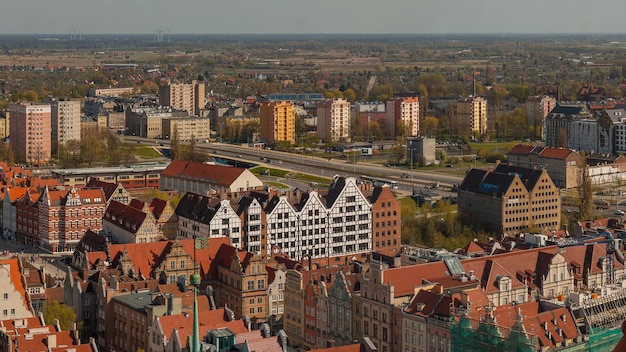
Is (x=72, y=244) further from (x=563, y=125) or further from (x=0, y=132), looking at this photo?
(x=563, y=125)

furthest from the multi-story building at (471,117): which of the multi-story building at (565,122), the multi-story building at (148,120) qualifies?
the multi-story building at (148,120)

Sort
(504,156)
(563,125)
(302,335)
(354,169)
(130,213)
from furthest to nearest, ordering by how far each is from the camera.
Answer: (563,125) < (504,156) < (354,169) < (130,213) < (302,335)

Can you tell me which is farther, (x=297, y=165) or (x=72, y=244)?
(x=297, y=165)

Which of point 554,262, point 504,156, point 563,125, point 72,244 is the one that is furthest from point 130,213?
point 563,125

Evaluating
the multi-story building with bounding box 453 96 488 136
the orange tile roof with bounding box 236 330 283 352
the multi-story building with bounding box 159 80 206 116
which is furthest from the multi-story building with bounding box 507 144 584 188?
the multi-story building with bounding box 159 80 206 116

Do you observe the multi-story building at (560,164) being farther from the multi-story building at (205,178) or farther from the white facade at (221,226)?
the white facade at (221,226)

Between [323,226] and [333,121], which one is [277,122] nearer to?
[333,121]

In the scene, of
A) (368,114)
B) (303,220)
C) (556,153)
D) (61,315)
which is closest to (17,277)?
(61,315)
